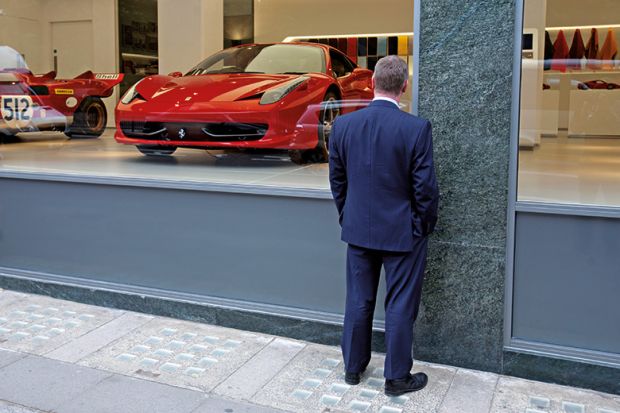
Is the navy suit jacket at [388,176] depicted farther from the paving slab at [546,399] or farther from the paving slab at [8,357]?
the paving slab at [8,357]

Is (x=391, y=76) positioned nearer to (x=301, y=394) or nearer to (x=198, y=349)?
(x=301, y=394)

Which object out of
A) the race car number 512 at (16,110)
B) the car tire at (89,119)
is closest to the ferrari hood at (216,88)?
the car tire at (89,119)

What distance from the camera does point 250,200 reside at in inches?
177

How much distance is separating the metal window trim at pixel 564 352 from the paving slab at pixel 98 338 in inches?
92.0

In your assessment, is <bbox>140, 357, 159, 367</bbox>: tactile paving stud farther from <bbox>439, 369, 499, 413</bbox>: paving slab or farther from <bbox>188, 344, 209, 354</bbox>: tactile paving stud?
<bbox>439, 369, 499, 413</bbox>: paving slab

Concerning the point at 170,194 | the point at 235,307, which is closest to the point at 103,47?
the point at 170,194

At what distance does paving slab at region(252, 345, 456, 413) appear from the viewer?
339cm

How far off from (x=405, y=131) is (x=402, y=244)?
54 cm

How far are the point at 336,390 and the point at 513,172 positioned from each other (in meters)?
1.46

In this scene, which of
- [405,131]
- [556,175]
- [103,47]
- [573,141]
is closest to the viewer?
[405,131]

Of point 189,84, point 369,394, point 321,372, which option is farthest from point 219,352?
point 189,84

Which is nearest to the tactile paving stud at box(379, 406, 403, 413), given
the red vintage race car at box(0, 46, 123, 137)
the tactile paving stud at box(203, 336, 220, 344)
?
the tactile paving stud at box(203, 336, 220, 344)

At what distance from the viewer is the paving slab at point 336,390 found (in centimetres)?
339

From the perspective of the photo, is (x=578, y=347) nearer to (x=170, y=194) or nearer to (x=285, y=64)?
(x=170, y=194)
